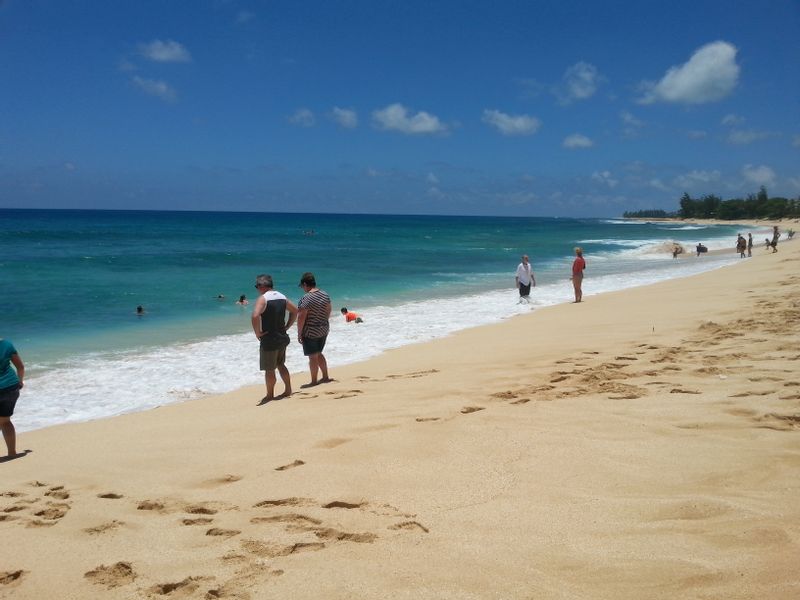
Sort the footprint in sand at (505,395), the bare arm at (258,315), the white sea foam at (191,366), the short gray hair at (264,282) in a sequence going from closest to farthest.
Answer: the footprint in sand at (505,395)
the bare arm at (258,315)
the short gray hair at (264,282)
the white sea foam at (191,366)

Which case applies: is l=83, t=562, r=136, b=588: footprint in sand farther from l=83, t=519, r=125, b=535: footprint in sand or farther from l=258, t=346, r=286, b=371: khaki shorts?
l=258, t=346, r=286, b=371: khaki shorts

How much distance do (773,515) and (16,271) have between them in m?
33.9

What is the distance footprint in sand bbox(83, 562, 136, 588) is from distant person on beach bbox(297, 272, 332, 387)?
4.78 meters

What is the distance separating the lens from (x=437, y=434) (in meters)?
4.77

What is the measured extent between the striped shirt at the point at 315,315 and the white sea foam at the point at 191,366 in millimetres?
891

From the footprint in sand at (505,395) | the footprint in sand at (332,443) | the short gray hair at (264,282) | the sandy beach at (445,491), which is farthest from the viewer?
the short gray hair at (264,282)

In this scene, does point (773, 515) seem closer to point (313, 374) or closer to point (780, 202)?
point (313, 374)

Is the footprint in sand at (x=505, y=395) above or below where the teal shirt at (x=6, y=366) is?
below

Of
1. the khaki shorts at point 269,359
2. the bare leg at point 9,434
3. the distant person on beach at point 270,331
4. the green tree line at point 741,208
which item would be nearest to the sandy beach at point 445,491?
the bare leg at point 9,434

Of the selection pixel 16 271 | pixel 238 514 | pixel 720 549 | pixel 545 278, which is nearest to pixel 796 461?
pixel 720 549

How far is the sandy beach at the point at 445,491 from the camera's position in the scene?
106 inches

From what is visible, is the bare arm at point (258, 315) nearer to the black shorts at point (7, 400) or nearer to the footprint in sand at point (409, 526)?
the black shorts at point (7, 400)

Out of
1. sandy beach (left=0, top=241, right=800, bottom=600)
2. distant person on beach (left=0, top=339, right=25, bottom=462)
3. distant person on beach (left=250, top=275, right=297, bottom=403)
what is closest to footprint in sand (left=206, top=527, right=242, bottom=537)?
sandy beach (left=0, top=241, right=800, bottom=600)

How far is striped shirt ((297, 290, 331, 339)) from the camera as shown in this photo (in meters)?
7.88
